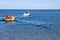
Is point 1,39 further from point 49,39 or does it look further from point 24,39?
point 49,39

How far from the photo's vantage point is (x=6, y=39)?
89.8 ft

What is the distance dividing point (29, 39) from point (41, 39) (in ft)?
5.78

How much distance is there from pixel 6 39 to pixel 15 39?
4.29ft

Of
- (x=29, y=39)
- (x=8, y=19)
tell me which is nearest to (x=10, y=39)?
(x=29, y=39)

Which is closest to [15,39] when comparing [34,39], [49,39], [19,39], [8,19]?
[19,39]

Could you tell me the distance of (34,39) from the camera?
27625 mm

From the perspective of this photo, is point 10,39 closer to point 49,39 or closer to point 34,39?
point 34,39

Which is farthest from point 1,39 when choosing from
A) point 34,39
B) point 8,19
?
point 8,19

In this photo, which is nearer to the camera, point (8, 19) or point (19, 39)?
point (19, 39)

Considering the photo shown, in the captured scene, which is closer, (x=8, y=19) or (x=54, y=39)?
(x=54, y=39)

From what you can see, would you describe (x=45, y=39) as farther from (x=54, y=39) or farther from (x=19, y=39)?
(x=19, y=39)

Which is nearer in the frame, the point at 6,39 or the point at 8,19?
the point at 6,39

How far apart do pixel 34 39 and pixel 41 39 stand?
1.03 m

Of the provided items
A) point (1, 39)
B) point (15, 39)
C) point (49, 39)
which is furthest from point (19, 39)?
point (49, 39)
